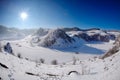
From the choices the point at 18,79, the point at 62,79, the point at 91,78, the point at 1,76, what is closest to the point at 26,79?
the point at 18,79

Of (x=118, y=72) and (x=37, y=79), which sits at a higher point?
(x=118, y=72)

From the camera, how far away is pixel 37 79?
1201 centimetres

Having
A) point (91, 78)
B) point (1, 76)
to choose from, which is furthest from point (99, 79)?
point (1, 76)

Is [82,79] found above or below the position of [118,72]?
below

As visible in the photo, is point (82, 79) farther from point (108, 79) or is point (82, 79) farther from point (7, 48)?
point (7, 48)

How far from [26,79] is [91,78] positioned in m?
5.38

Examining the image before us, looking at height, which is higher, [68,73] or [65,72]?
[68,73]

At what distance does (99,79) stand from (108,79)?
0.82 meters

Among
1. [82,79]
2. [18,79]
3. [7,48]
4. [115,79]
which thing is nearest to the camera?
[115,79]

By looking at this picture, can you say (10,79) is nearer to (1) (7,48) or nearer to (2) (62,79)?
(2) (62,79)

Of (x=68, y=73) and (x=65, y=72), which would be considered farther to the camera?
(x=65, y=72)

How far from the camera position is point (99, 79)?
11.5m

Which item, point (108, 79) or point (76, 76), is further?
point (76, 76)

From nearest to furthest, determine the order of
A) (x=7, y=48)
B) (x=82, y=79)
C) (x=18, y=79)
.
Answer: (x=18, y=79)
(x=82, y=79)
(x=7, y=48)
